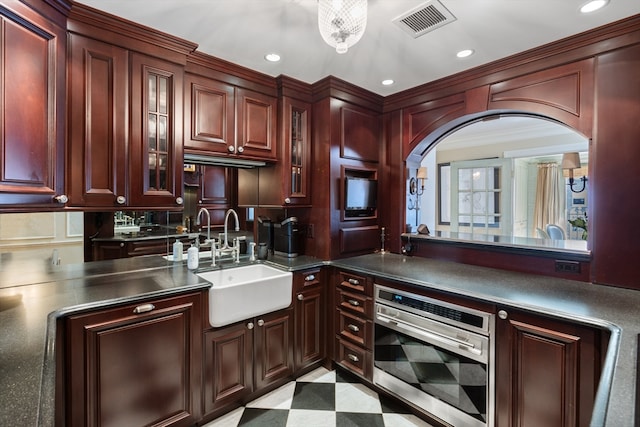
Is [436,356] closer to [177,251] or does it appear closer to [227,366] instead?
[227,366]

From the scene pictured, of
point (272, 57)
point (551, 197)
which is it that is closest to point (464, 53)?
point (272, 57)

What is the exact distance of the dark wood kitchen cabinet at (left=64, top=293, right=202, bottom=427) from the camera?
4.79 ft

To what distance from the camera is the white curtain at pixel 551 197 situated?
17.4 ft

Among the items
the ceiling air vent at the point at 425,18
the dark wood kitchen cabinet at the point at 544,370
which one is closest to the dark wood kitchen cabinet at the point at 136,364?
the dark wood kitchen cabinet at the point at 544,370

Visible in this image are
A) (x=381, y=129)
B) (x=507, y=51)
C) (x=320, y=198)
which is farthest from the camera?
(x=381, y=129)

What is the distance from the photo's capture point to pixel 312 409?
2.07 metres

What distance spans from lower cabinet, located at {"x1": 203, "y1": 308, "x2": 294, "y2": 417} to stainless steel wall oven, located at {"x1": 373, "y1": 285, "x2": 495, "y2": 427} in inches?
28.0

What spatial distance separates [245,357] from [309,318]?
1.99 ft

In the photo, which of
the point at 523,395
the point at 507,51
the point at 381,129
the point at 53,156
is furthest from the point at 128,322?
the point at 507,51

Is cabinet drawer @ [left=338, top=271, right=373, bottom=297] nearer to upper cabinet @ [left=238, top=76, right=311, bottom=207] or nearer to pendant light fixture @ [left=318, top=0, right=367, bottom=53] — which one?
upper cabinet @ [left=238, top=76, right=311, bottom=207]

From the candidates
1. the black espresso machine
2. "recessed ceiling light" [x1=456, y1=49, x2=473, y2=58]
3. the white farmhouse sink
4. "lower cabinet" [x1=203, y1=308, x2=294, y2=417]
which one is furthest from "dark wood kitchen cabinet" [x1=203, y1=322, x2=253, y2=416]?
"recessed ceiling light" [x1=456, y1=49, x2=473, y2=58]

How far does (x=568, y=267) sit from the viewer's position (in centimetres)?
197

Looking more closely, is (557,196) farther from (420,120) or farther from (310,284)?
(310,284)

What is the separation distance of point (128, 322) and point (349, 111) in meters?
2.33
